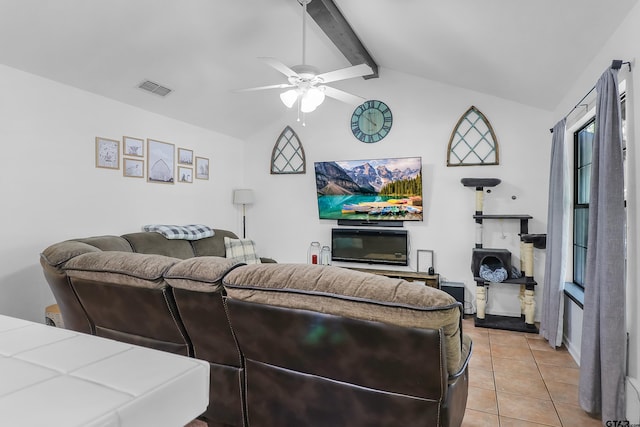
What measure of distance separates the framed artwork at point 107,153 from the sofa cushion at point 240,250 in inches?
65.2

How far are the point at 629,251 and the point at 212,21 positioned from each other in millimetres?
3563

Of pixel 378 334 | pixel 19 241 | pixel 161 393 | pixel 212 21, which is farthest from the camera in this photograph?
pixel 212 21

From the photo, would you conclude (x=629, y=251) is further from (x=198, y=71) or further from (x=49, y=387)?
(x=198, y=71)

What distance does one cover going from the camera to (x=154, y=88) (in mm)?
3852

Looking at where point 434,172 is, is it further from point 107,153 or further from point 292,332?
point 107,153

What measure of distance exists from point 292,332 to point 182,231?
3.28 metres

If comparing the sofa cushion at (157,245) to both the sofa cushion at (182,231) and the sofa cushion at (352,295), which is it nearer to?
the sofa cushion at (182,231)

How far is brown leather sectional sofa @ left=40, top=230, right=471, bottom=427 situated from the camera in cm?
124

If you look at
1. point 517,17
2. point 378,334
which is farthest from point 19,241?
point 517,17

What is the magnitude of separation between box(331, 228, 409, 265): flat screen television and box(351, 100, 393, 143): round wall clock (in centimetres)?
130

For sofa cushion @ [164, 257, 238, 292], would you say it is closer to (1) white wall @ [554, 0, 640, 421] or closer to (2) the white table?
(2) the white table

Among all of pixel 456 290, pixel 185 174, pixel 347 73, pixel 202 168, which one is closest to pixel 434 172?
pixel 456 290

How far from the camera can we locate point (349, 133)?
5.07 metres

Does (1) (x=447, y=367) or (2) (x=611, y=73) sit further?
(2) (x=611, y=73)
